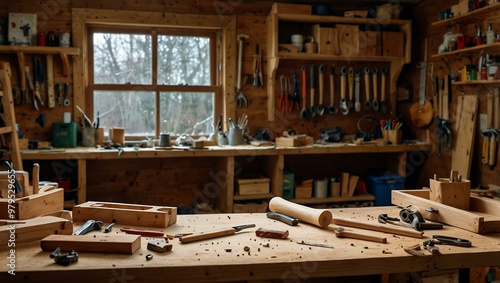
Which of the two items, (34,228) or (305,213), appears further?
(305,213)

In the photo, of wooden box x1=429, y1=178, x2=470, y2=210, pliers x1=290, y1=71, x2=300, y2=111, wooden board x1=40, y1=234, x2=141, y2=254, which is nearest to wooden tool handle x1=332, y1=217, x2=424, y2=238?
wooden box x1=429, y1=178, x2=470, y2=210

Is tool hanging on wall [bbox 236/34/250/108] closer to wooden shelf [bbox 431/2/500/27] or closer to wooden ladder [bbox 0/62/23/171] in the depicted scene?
wooden shelf [bbox 431/2/500/27]

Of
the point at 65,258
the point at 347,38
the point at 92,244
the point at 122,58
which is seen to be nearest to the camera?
the point at 65,258

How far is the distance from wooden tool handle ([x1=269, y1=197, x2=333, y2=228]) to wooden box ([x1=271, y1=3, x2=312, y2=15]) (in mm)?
2561

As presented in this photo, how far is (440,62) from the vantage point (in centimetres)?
418

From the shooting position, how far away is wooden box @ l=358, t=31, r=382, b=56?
174 inches

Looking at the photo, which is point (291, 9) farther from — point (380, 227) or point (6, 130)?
point (380, 227)

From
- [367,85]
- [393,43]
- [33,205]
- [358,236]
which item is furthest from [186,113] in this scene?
[358,236]

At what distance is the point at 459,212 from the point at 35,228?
64.1 inches

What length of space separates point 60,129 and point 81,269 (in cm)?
280

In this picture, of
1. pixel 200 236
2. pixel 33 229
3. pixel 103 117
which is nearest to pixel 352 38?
pixel 103 117

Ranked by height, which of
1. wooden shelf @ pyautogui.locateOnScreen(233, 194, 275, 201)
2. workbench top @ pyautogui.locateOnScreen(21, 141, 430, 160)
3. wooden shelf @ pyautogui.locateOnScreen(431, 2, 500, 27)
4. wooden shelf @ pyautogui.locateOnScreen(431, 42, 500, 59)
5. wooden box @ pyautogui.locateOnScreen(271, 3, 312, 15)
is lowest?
wooden shelf @ pyautogui.locateOnScreen(233, 194, 275, 201)

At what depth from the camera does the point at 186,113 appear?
14.5 ft

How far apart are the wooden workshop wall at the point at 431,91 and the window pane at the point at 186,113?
2.04 metres
